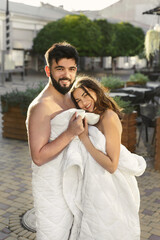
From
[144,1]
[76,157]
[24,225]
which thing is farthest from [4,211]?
[144,1]

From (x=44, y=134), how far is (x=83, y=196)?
0.50 m

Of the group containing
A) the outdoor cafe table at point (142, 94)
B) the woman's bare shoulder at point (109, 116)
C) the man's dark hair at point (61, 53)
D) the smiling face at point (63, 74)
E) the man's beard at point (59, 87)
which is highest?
the man's dark hair at point (61, 53)

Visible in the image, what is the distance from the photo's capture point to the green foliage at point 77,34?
33562 mm

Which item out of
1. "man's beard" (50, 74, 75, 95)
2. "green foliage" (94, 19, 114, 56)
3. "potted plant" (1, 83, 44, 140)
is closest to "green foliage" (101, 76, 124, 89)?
"potted plant" (1, 83, 44, 140)

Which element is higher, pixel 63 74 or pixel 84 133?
pixel 63 74

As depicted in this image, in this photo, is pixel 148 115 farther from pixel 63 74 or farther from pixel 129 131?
pixel 63 74

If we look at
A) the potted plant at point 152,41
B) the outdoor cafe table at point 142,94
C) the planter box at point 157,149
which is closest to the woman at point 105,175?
the planter box at point 157,149

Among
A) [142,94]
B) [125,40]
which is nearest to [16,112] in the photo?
[142,94]

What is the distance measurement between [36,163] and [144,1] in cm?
5517

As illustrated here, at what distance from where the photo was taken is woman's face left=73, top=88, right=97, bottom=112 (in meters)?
2.24

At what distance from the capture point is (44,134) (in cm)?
215

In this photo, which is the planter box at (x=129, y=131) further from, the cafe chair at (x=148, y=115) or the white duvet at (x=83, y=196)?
the white duvet at (x=83, y=196)

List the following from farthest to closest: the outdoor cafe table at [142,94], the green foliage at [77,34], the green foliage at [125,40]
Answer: the green foliage at [125,40] < the green foliage at [77,34] < the outdoor cafe table at [142,94]

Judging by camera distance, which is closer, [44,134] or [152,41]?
[44,134]
